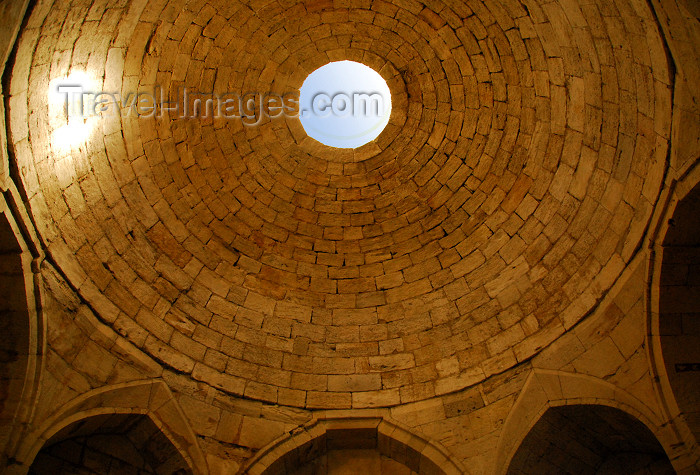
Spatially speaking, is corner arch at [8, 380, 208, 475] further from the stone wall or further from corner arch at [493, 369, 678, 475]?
corner arch at [493, 369, 678, 475]

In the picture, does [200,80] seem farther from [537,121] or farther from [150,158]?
[537,121]

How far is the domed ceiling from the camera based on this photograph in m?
6.79

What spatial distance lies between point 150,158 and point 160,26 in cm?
182

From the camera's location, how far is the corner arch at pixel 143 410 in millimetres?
5938

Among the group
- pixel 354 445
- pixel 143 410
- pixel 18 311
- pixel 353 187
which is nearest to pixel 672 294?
pixel 354 445

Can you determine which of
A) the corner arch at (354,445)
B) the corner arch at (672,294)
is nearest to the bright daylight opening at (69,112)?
the corner arch at (354,445)

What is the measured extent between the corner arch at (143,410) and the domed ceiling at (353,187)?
0.52m

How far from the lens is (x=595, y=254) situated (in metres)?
7.04

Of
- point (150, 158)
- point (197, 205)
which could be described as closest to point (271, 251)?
point (197, 205)

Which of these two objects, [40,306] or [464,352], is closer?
[40,306]

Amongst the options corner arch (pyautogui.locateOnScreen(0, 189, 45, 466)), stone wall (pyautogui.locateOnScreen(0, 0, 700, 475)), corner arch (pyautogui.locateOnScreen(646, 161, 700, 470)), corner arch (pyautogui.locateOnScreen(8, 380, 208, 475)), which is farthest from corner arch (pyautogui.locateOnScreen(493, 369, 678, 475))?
corner arch (pyautogui.locateOnScreen(0, 189, 45, 466))

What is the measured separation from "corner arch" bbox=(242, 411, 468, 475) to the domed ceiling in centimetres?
38

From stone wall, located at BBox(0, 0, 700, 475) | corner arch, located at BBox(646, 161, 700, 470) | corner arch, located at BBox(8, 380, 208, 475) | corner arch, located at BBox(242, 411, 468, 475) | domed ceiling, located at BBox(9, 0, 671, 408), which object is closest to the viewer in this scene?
corner arch, located at BBox(646, 161, 700, 470)

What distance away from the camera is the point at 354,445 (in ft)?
23.5
